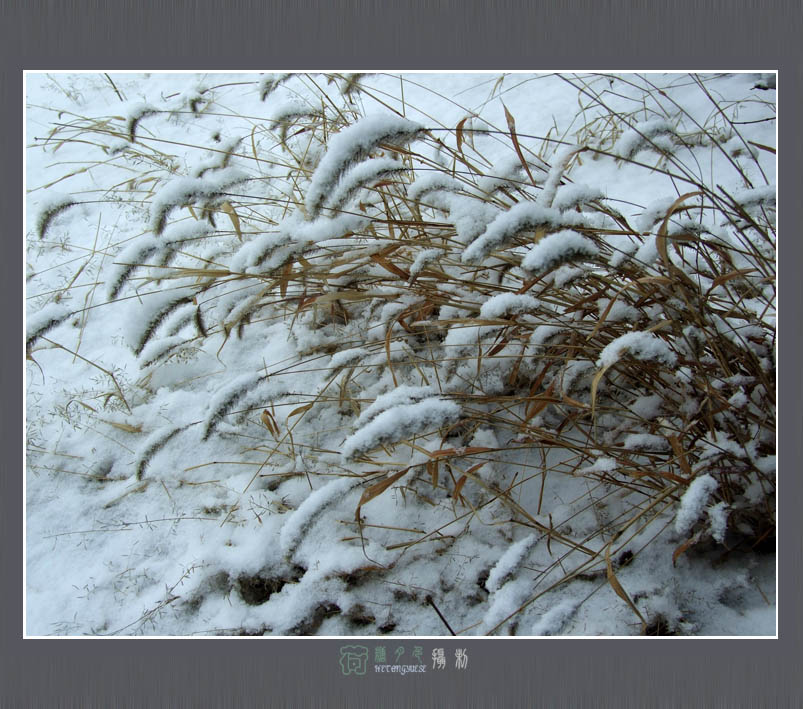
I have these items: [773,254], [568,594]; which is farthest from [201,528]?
[773,254]

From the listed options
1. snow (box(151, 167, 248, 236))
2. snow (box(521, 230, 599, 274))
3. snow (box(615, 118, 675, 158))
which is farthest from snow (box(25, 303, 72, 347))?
snow (box(615, 118, 675, 158))

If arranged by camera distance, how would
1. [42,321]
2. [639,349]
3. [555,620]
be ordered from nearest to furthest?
[639,349]
[555,620]
[42,321]

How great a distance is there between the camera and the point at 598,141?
2154mm

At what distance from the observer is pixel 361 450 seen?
2.93 ft

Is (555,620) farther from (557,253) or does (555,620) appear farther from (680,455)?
(557,253)

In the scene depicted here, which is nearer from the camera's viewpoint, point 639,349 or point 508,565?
point 639,349

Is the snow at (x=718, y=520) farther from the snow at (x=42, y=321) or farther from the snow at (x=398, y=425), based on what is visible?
the snow at (x=42, y=321)

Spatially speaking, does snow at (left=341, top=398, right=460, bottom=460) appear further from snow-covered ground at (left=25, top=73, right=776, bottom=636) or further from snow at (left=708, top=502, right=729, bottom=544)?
snow at (left=708, top=502, right=729, bottom=544)

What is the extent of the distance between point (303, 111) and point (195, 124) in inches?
50.8
